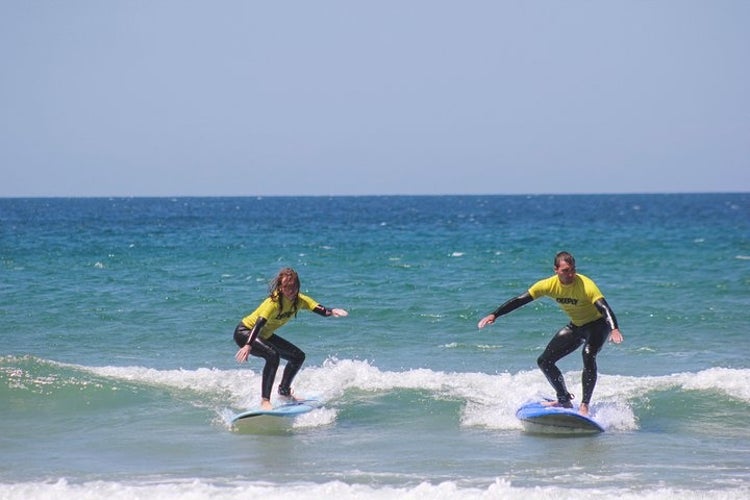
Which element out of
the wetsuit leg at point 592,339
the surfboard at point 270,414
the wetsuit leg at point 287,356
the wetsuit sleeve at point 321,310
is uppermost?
the wetsuit sleeve at point 321,310

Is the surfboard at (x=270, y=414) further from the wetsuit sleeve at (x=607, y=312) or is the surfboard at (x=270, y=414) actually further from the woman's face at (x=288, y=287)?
the wetsuit sleeve at (x=607, y=312)

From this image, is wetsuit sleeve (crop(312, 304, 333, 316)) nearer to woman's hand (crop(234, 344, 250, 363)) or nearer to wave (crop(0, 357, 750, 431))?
woman's hand (crop(234, 344, 250, 363))

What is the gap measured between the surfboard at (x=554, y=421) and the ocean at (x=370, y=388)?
0.17m

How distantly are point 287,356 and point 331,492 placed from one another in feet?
9.97

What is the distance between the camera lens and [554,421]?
10812 mm

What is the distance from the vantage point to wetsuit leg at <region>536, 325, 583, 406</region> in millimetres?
10891

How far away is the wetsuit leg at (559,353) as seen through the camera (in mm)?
10891

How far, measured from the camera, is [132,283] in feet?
79.7

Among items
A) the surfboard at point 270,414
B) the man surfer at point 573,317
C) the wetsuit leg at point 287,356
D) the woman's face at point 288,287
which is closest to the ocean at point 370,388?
the surfboard at point 270,414

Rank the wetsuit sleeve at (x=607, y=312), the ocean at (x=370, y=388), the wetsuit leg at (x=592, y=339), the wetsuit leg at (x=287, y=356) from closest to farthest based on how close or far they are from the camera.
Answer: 1. the ocean at (x=370, y=388)
2. the wetsuit sleeve at (x=607, y=312)
3. the wetsuit leg at (x=592, y=339)
4. the wetsuit leg at (x=287, y=356)

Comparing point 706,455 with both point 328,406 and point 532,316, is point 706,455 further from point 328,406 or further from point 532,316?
point 532,316

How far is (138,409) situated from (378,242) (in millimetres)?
28699

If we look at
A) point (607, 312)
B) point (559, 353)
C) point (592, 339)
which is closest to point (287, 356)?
point (559, 353)

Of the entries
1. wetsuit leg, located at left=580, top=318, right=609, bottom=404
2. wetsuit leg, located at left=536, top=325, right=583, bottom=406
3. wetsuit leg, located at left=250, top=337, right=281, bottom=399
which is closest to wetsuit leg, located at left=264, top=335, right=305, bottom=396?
wetsuit leg, located at left=250, top=337, right=281, bottom=399
